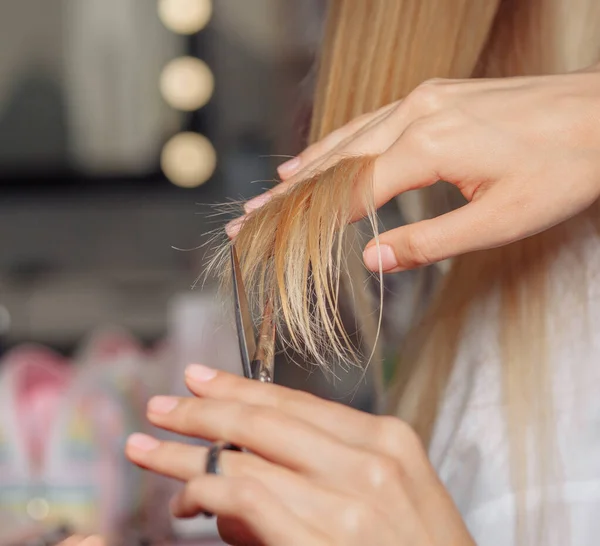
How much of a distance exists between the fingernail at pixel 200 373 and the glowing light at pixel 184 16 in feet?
4.75

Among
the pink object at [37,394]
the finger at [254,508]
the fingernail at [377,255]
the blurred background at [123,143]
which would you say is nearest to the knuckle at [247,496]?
the finger at [254,508]

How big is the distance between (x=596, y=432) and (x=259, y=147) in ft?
4.19

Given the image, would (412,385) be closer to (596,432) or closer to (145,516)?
(596,432)

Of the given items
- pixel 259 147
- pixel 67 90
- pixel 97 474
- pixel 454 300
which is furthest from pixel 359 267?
pixel 67 90

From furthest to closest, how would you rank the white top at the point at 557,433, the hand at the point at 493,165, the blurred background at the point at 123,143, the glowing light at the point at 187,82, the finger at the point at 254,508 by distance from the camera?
the glowing light at the point at 187,82 → the blurred background at the point at 123,143 → the white top at the point at 557,433 → the hand at the point at 493,165 → the finger at the point at 254,508

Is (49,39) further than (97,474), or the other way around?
(49,39)

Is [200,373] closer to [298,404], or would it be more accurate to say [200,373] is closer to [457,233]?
[298,404]

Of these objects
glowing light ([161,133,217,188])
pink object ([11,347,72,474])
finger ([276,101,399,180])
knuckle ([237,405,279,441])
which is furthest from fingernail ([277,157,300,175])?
glowing light ([161,133,217,188])

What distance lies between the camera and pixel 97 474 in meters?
0.78

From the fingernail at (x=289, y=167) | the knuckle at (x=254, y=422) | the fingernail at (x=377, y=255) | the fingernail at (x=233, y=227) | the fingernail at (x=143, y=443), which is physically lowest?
the fingernail at (x=143, y=443)

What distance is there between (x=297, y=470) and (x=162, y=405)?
0.28 ft

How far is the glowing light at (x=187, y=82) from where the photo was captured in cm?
173

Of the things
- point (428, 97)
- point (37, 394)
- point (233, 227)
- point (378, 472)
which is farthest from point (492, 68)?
point (37, 394)

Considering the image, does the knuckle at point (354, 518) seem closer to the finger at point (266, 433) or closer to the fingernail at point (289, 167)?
the finger at point (266, 433)
